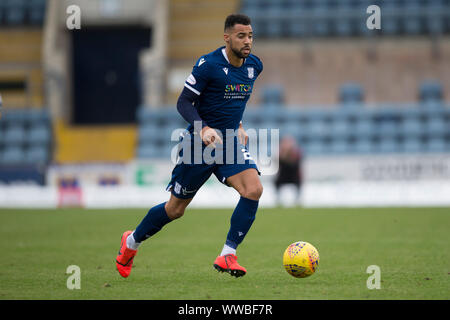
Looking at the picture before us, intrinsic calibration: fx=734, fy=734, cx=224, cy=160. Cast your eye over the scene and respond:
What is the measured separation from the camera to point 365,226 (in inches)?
472

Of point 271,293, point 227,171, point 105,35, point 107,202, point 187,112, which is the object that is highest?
point 105,35

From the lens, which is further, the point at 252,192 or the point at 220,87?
the point at 220,87

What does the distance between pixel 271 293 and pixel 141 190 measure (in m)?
13.2

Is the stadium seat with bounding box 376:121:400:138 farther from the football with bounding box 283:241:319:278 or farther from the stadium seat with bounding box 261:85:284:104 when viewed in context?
the football with bounding box 283:241:319:278

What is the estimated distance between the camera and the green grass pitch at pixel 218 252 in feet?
18.3

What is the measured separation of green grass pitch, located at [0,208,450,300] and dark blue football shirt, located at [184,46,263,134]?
55.7 inches

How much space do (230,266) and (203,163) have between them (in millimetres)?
925

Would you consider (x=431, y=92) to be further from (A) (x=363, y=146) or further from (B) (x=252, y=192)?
(B) (x=252, y=192)

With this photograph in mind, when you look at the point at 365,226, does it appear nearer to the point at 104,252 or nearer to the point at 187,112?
the point at 104,252

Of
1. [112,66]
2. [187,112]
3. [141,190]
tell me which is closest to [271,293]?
[187,112]

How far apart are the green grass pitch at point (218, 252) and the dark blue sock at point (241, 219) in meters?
0.35

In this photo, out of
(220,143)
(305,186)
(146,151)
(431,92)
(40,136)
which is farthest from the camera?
(431,92)

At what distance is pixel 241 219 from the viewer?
634 cm

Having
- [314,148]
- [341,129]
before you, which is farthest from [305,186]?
[341,129]
